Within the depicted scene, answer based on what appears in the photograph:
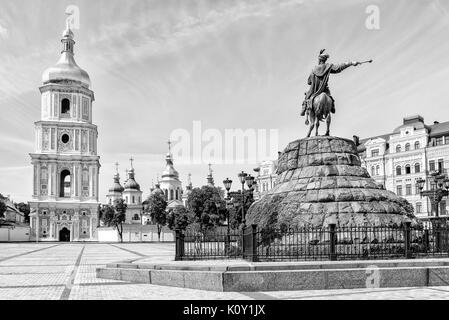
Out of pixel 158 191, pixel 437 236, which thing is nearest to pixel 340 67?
pixel 437 236

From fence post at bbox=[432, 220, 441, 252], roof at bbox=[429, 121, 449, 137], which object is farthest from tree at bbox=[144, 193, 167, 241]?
fence post at bbox=[432, 220, 441, 252]

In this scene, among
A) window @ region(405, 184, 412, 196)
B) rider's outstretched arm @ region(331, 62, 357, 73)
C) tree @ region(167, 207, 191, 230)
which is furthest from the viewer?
tree @ region(167, 207, 191, 230)

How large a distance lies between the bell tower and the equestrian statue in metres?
74.8

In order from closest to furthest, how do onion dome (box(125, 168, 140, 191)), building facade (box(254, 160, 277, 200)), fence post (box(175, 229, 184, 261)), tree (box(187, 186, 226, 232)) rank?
fence post (box(175, 229, 184, 261)) < tree (box(187, 186, 226, 232)) < building facade (box(254, 160, 277, 200)) < onion dome (box(125, 168, 140, 191))

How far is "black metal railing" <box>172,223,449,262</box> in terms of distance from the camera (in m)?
16.0

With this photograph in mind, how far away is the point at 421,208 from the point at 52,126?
59069 mm

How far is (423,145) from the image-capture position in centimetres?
6231

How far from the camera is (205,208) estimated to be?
248 feet

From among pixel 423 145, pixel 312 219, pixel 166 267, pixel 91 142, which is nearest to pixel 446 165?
pixel 423 145

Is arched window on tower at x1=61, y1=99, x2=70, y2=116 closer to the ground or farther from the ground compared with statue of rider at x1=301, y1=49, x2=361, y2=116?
farther from the ground

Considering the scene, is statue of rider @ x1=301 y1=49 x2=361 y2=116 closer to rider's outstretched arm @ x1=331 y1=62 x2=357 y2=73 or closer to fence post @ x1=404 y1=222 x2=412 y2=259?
rider's outstretched arm @ x1=331 y1=62 x2=357 y2=73

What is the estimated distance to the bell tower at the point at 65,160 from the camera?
296ft

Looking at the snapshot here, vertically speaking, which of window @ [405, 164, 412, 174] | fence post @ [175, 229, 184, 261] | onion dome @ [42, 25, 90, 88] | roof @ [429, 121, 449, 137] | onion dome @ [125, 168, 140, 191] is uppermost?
onion dome @ [42, 25, 90, 88]
